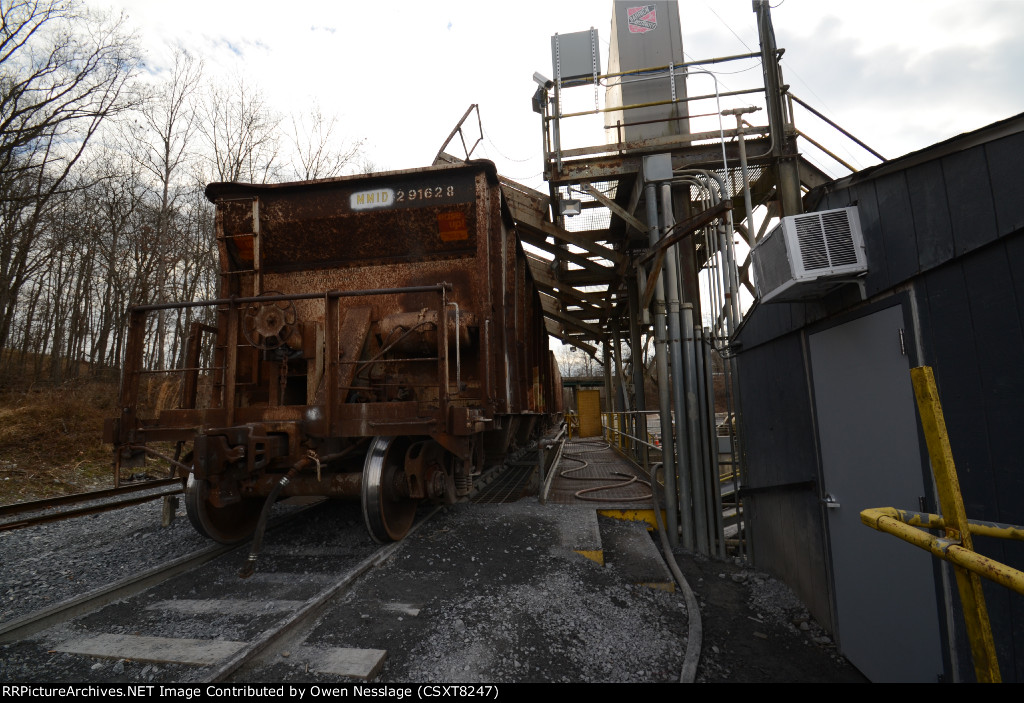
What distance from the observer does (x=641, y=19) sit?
304 inches

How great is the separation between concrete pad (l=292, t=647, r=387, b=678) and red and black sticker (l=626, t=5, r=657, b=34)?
8837 millimetres

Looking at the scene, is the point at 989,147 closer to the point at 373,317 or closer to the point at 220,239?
the point at 373,317

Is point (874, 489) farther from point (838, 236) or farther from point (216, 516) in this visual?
point (216, 516)

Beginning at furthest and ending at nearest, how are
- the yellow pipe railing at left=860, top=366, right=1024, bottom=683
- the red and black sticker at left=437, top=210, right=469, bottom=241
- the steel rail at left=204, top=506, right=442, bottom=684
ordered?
the red and black sticker at left=437, top=210, right=469, bottom=241 → the steel rail at left=204, top=506, right=442, bottom=684 → the yellow pipe railing at left=860, top=366, right=1024, bottom=683

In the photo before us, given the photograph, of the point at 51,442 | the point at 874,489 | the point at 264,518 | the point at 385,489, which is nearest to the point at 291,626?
the point at 264,518

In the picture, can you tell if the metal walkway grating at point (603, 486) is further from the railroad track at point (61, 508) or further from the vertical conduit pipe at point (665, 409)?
the railroad track at point (61, 508)

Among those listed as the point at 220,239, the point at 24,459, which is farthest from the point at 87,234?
the point at 220,239

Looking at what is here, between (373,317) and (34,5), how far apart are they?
54.7 ft

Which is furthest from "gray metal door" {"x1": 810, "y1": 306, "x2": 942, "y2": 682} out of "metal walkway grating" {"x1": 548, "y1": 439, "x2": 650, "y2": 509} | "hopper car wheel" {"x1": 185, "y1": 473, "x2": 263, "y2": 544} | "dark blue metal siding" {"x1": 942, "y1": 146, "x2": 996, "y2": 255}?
"hopper car wheel" {"x1": 185, "y1": 473, "x2": 263, "y2": 544}

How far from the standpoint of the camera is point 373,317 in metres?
5.23

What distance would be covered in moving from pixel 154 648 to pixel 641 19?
948cm

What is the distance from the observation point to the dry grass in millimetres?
9133

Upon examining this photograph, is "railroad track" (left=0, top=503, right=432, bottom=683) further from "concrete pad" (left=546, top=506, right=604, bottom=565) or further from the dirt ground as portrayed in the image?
the dirt ground

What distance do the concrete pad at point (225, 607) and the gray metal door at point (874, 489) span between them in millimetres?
3778
